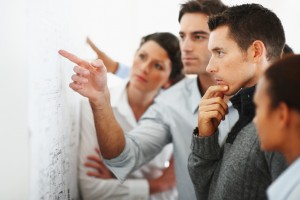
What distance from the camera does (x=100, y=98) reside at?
1.30m

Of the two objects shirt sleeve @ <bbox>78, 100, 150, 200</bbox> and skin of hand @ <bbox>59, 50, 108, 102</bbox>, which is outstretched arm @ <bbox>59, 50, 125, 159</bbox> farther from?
shirt sleeve @ <bbox>78, 100, 150, 200</bbox>

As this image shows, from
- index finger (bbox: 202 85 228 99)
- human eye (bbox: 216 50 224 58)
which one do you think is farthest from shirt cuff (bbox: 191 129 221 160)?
human eye (bbox: 216 50 224 58)

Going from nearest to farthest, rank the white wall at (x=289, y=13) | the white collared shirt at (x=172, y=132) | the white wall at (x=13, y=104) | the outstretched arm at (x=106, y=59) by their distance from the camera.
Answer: the white wall at (x=13, y=104), the white collared shirt at (x=172, y=132), the outstretched arm at (x=106, y=59), the white wall at (x=289, y=13)

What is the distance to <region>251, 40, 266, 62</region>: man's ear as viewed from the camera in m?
1.15

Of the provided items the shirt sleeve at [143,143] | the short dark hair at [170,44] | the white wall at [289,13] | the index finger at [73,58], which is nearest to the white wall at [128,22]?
the short dark hair at [170,44]

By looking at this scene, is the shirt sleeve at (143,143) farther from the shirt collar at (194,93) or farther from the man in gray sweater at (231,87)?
the man in gray sweater at (231,87)

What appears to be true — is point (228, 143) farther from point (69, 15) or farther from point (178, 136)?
point (69, 15)

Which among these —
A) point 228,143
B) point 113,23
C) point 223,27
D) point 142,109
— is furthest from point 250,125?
point 113,23

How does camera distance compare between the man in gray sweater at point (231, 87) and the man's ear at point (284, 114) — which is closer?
the man's ear at point (284, 114)

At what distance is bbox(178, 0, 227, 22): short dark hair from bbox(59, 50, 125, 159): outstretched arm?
2.34ft

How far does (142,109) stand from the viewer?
2.03 metres

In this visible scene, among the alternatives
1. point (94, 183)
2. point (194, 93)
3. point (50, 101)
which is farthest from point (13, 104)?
point (194, 93)

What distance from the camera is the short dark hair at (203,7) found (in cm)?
176

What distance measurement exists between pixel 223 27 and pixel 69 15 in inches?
22.6
